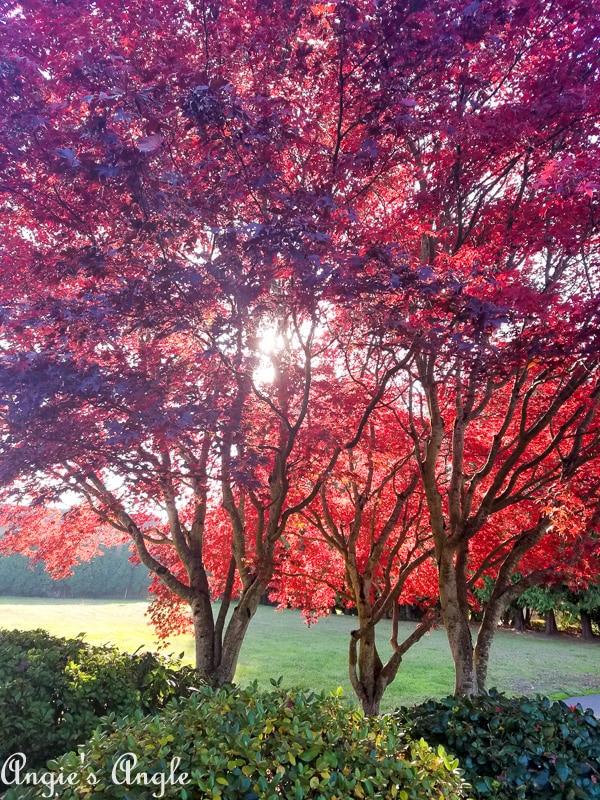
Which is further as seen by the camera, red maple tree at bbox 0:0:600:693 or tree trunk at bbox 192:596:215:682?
tree trunk at bbox 192:596:215:682

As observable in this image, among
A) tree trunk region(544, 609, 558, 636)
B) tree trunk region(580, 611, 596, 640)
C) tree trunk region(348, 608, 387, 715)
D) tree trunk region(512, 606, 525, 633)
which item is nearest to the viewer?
tree trunk region(348, 608, 387, 715)

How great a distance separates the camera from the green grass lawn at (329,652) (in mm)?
11805

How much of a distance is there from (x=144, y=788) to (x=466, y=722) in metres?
2.51

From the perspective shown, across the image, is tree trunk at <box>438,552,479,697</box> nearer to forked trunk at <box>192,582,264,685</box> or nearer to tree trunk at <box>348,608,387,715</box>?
tree trunk at <box>348,608,387,715</box>

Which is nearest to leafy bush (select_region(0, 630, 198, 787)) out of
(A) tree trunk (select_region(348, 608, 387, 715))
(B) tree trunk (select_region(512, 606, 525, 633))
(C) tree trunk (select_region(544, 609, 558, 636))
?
(A) tree trunk (select_region(348, 608, 387, 715))

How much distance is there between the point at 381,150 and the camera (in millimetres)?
→ 3738


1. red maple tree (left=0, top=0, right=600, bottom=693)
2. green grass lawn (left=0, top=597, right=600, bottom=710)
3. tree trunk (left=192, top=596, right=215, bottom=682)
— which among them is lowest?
green grass lawn (left=0, top=597, right=600, bottom=710)

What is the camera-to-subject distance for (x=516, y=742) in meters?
3.19

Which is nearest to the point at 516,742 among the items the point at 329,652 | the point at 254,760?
the point at 254,760

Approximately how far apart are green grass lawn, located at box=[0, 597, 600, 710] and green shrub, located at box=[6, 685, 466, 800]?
19.3ft

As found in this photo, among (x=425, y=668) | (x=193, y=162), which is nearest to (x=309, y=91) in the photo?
(x=193, y=162)

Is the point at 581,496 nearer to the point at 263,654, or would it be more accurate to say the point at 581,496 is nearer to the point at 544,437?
the point at 544,437

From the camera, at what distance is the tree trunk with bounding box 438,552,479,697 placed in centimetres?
464

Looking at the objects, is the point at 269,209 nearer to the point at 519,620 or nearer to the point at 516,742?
the point at 516,742
